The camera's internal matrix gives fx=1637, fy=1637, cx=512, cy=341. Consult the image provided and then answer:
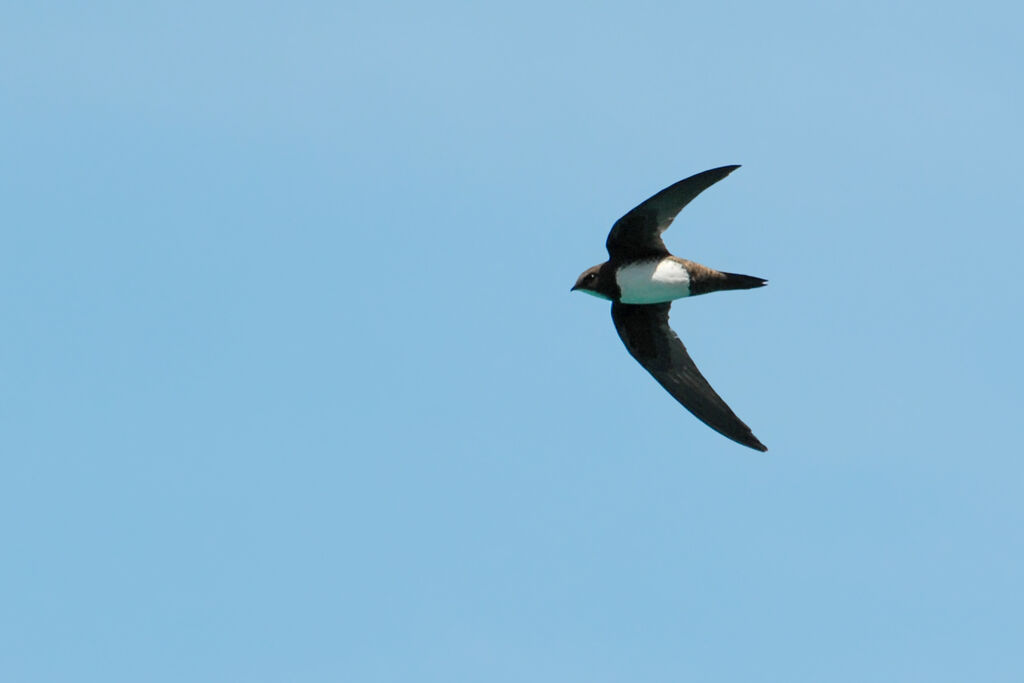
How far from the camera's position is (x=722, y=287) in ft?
78.6

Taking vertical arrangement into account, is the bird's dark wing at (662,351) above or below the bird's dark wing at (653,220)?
below

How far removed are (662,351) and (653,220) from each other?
91.9 inches

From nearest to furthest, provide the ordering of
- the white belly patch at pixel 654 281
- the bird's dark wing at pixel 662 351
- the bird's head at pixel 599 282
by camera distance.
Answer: the white belly patch at pixel 654 281
the bird's head at pixel 599 282
the bird's dark wing at pixel 662 351

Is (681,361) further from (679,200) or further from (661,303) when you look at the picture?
(679,200)

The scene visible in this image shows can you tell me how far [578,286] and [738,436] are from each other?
10.8 ft

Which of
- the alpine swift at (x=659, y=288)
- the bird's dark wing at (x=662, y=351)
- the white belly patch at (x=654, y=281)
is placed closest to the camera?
the alpine swift at (x=659, y=288)

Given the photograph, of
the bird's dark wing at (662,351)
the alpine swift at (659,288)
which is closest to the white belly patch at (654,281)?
the alpine swift at (659,288)

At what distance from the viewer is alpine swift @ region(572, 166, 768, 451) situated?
77.5ft

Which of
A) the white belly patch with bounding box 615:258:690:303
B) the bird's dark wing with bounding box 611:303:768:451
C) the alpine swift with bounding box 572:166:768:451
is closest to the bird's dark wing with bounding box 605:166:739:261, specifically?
the alpine swift with bounding box 572:166:768:451

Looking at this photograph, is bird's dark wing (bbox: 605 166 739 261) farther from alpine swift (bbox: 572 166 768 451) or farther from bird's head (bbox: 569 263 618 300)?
bird's head (bbox: 569 263 618 300)

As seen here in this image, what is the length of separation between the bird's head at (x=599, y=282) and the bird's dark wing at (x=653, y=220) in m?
0.27

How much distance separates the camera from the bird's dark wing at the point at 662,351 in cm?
2480

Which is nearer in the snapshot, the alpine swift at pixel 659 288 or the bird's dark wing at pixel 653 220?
the bird's dark wing at pixel 653 220

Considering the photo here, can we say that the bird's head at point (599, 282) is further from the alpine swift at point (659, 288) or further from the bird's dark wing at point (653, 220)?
the bird's dark wing at point (653, 220)
